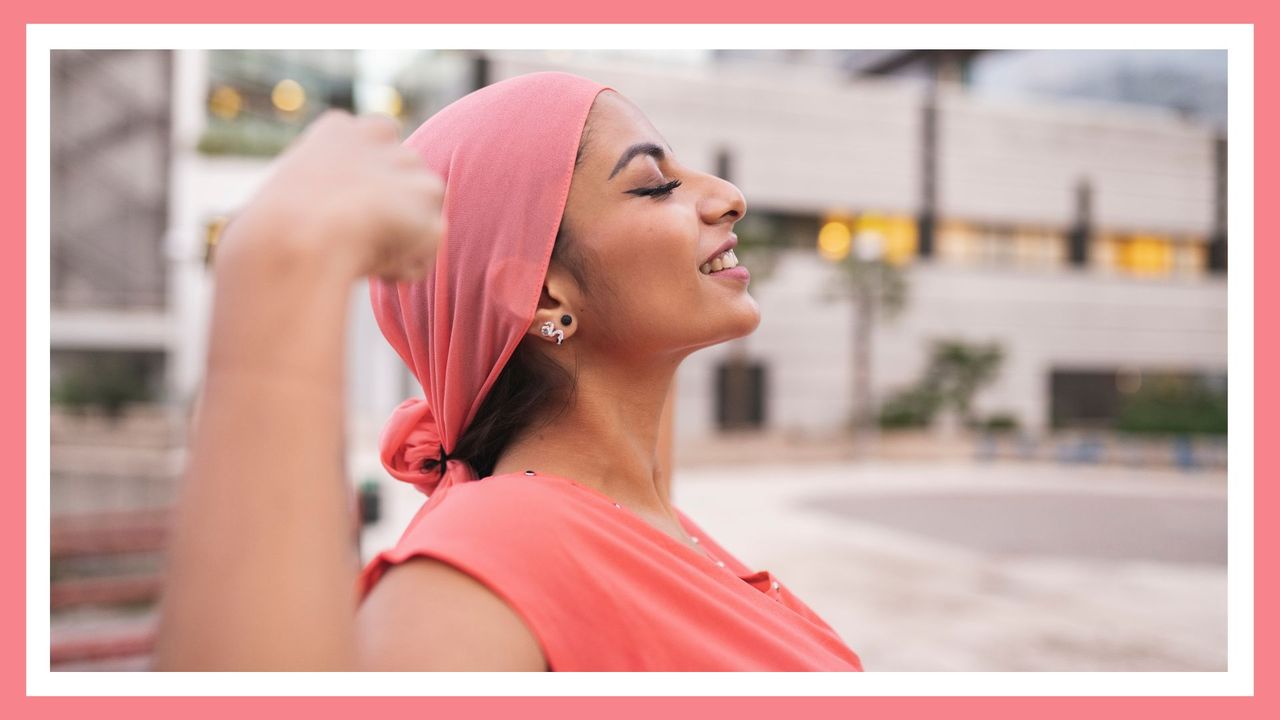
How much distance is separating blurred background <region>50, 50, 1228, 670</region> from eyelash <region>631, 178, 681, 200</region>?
13.9 metres

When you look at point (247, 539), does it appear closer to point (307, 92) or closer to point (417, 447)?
point (417, 447)

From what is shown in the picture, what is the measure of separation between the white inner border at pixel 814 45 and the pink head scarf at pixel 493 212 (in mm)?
448

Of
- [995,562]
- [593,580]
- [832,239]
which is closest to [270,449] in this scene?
[593,580]

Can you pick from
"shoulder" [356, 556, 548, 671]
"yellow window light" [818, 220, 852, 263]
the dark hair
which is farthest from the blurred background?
"shoulder" [356, 556, 548, 671]

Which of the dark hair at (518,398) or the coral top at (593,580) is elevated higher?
the dark hair at (518,398)

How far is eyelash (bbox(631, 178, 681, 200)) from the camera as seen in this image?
958 millimetres

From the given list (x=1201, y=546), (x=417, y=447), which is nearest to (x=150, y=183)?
(x=1201, y=546)

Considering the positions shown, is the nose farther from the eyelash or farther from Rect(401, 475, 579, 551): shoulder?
Rect(401, 475, 579, 551): shoulder

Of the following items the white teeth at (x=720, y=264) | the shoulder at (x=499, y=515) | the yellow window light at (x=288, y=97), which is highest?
the yellow window light at (x=288, y=97)

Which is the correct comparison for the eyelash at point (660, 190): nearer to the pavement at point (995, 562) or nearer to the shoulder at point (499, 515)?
the shoulder at point (499, 515)

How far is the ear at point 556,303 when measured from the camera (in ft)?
3.18

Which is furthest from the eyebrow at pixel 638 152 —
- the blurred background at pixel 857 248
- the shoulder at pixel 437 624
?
the blurred background at pixel 857 248

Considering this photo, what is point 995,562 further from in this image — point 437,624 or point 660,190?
point 437,624

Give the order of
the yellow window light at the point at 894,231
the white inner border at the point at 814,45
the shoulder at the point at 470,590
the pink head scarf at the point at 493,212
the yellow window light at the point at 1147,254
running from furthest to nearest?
the yellow window light at the point at 1147,254
the yellow window light at the point at 894,231
the white inner border at the point at 814,45
the pink head scarf at the point at 493,212
the shoulder at the point at 470,590
